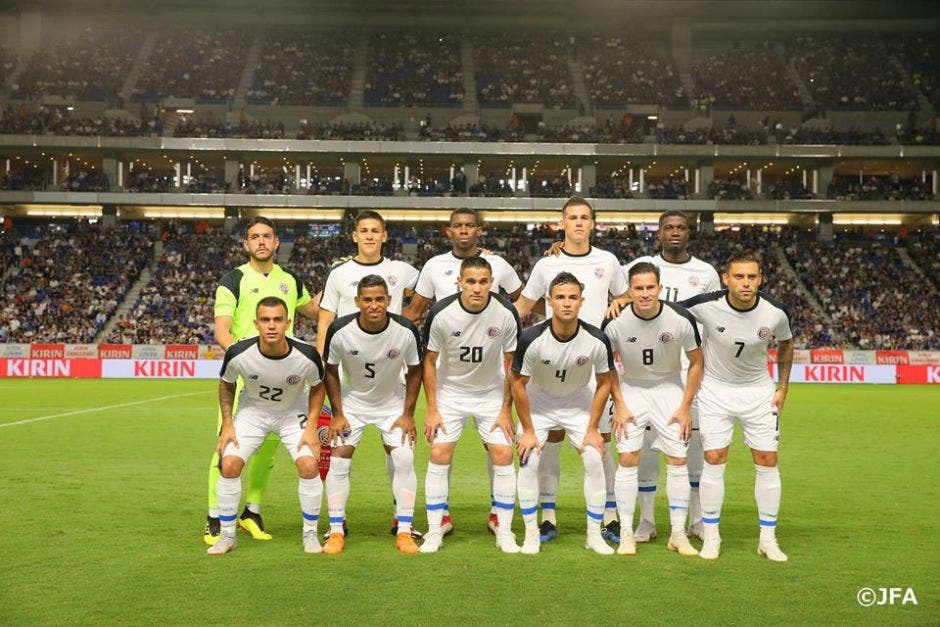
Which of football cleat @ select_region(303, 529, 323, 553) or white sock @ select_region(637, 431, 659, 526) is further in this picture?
white sock @ select_region(637, 431, 659, 526)

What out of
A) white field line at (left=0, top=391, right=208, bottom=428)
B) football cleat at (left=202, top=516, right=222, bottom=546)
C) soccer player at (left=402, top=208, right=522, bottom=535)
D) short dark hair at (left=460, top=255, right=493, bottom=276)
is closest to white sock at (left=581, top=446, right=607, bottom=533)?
soccer player at (left=402, top=208, right=522, bottom=535)

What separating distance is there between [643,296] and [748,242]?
4169 cm

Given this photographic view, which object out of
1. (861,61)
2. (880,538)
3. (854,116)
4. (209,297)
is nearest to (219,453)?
(880,538)

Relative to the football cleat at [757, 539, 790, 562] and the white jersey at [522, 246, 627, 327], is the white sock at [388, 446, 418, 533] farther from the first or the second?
the football cleat at [757, 539, 790, 562]

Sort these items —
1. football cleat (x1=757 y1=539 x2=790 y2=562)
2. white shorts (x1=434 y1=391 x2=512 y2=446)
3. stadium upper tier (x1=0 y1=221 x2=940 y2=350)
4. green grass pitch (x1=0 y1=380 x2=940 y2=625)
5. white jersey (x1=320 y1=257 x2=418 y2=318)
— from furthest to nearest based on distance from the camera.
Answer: stadium upper tier (x1=0 y1=221 x2=940 y2=350), white jersey (x1=320 y1=257 x2=418 y2=318), white shorts (x1=434 y1=391 x2=512 y2=446), football cleat (x1=757 y1=539 x2=790 y2=562), green grass pitch (x1=0 y1=380 x2=940 y2=625)

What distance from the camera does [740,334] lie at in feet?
23.2

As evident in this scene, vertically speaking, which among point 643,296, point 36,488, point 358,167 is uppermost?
point 358,167

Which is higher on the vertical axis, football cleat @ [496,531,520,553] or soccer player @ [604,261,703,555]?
soccer player @ [604,261,703,555]

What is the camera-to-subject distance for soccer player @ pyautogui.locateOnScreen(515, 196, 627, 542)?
7.55 meters

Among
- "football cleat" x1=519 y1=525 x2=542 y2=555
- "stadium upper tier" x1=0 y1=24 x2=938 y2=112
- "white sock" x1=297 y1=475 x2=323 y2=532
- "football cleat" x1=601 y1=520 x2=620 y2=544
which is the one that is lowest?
"football cleat" x1=601 y1=520 x2=620 y2=544

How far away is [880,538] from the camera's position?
294 inches

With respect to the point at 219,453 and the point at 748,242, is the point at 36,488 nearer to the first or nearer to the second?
the point at 219,453

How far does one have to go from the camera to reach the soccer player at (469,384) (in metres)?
6.98

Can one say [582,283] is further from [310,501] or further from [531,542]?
[310,501]
